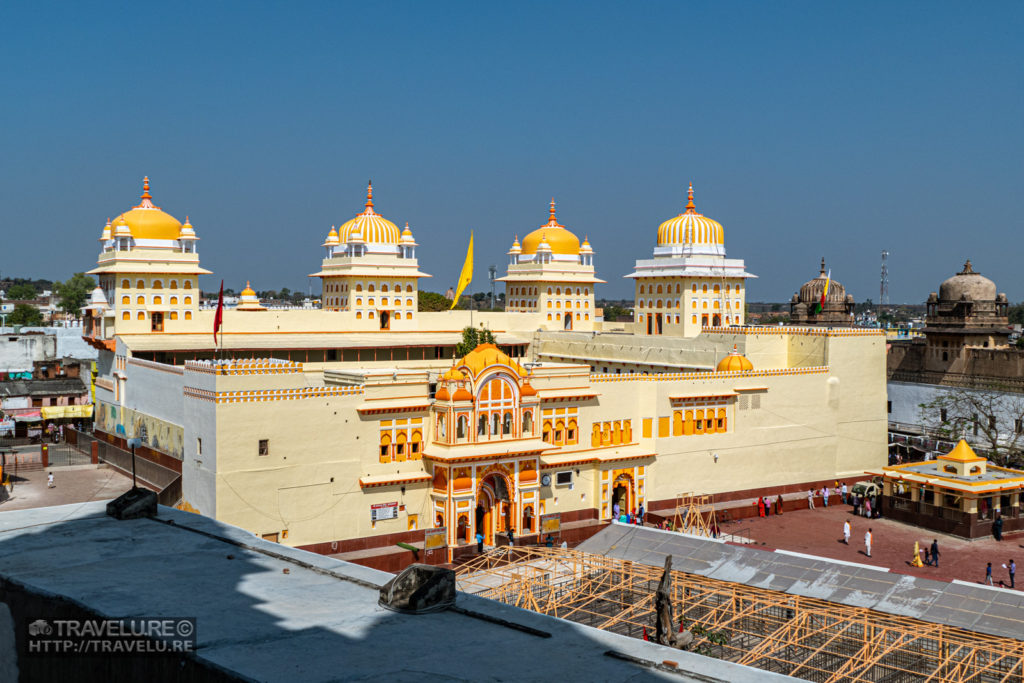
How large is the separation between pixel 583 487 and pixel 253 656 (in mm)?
26849

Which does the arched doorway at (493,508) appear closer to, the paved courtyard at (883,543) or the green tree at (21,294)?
the paved courtyard at (883,543)

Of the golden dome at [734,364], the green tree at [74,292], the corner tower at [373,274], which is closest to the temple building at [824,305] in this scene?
the golden dome at [734,364]

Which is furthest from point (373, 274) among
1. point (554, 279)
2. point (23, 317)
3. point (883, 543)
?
point (23, 317)

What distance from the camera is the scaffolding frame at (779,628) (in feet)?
66.5

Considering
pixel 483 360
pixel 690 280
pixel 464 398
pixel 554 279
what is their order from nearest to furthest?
pixel 464 398 → pixel 483 360 → pixel 690 280 → pixel 554 279

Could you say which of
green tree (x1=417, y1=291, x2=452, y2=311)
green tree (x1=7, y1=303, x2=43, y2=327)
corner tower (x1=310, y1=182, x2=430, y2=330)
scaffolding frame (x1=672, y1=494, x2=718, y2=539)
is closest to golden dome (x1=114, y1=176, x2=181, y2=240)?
corner tower (x1=310, y1=182, x2=430, y2=330)

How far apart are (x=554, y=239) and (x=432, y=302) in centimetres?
3667

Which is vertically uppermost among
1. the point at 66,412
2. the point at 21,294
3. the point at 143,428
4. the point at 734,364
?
the point at 21,294

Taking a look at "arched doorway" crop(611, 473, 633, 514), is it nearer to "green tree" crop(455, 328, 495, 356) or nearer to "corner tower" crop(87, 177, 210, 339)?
"green tree" crop(455, 328, 495, 356)

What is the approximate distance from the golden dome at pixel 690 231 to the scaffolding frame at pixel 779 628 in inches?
1078

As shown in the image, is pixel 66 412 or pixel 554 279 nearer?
pixel 66 412

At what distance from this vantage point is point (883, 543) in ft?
117

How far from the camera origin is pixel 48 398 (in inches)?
2082

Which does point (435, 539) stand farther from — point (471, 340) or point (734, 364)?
point (734, 364)
